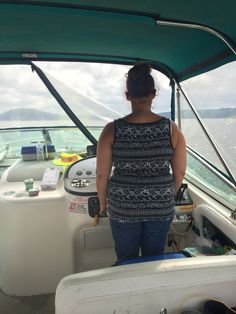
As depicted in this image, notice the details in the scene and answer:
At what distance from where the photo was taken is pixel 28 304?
1.77 m

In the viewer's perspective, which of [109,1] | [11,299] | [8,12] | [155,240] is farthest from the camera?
[11,299]

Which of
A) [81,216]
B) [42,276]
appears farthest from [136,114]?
[42,276]

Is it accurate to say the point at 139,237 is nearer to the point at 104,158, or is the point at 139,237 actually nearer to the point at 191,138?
the point at 104,158

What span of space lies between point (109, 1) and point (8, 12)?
1.65 feet

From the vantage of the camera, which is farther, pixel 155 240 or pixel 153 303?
pixel 155 240

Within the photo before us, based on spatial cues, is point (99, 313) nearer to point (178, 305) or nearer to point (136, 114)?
point (178, 305)

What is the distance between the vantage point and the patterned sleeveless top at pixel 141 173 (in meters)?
1.18

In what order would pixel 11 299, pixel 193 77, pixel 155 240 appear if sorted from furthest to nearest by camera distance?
pixel 193 77 < pixel 11 299 < pixel 155 240

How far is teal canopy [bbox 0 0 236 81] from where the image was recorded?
118 centimetres

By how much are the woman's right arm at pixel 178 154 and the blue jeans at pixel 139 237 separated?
240 mm

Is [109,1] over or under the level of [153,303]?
over

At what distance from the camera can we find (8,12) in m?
1.23

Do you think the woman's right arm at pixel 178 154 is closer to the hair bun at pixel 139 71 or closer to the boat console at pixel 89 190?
the hair bun at pixel 139 71

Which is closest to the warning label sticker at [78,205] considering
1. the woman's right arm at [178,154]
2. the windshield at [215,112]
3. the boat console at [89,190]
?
the boat console at [89,190]
